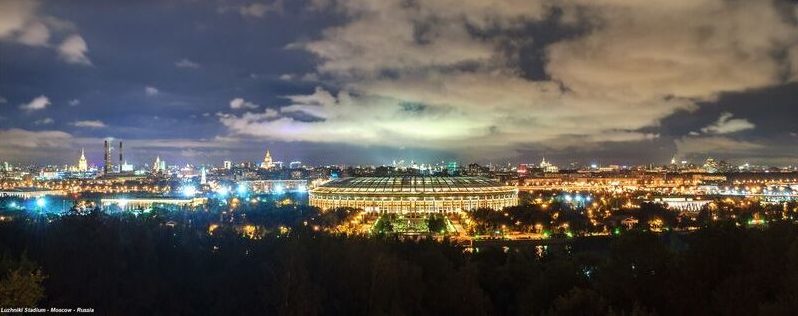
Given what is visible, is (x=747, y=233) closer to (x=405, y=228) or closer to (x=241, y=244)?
(x=241, y=244)

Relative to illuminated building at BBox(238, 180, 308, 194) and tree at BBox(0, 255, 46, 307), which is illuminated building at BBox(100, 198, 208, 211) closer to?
illuminated building at BBox(238, 180, 308, 194)

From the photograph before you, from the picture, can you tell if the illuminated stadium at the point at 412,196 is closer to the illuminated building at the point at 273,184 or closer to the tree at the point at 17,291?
the tree at the point at 17,291

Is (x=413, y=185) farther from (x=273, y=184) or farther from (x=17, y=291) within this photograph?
(x=273, y=184)

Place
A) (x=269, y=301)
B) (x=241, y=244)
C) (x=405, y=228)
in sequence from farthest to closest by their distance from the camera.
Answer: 1. (x=405, y=228)
2. (x=241, y=244)
3. (x=269, y=301)

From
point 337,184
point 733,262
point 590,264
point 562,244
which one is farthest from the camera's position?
point 337,184

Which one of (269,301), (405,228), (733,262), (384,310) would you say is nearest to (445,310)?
(384,310)

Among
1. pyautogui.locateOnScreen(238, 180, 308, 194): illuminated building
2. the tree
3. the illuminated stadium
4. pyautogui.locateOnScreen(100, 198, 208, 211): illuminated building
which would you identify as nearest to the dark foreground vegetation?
the tree
